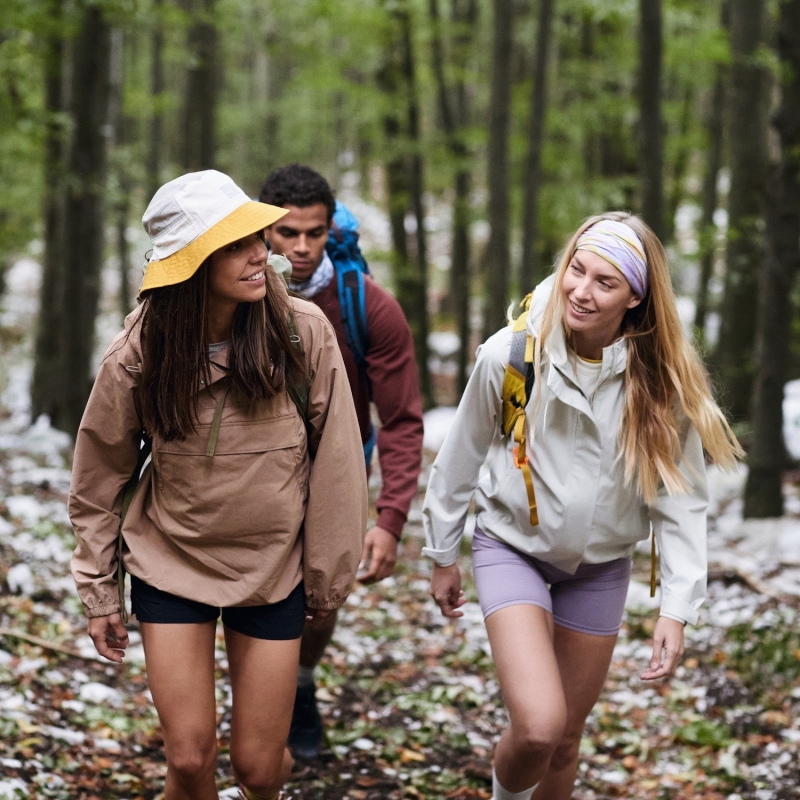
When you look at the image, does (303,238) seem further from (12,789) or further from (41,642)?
(41,642)

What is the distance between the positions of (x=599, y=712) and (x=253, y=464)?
3592 mm

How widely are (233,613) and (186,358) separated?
2.91 feet

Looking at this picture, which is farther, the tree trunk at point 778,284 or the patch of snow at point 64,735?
the tree trunk at point 778,284

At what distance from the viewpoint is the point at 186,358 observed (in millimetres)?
3168

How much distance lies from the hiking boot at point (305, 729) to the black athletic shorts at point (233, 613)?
5.46 feet

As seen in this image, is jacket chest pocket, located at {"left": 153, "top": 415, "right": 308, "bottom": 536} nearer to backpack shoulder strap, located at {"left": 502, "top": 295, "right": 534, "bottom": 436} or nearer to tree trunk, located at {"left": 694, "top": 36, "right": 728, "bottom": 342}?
backpack shoulder strap, located at {"left": 502, "top": 295, "right": 534, "bottom": 436}

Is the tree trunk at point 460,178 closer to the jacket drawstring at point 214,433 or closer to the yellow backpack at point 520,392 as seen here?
the yellow backpack at point 520,392

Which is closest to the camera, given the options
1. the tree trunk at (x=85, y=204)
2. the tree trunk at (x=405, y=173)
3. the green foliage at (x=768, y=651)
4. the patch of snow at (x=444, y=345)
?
the green foliage at (x=768, y=651)

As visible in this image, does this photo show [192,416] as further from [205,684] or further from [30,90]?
[30,90]

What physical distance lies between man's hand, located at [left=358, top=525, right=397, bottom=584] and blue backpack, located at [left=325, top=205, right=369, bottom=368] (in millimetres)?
831

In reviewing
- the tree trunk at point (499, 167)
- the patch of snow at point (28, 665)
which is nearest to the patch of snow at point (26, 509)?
the patch of snow at point (28, 665)

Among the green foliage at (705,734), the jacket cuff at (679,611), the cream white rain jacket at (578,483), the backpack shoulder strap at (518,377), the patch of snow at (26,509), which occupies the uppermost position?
the backpack shoulder strap at (518,377)

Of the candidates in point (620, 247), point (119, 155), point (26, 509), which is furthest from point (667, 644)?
point (119, 155)

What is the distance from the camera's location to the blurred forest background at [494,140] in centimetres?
941
